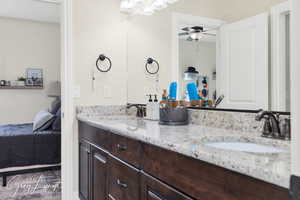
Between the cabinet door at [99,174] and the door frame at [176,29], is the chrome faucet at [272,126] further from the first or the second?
the cabinet door at [99,174]

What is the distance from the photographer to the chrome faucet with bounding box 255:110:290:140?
46.8 inches

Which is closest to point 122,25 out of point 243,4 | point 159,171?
point 243,4

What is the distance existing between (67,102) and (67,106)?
4cm

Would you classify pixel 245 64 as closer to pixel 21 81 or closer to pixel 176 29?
pixel 176 29

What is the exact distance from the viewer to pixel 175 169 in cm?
106

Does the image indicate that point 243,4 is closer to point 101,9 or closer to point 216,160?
point 216,160

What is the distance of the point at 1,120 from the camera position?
16.8 feet

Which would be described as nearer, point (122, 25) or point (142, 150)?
point (142, 150)

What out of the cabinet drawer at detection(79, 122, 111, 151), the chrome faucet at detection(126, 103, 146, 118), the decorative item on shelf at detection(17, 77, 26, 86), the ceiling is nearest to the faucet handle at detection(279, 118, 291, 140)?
the cabinet drawer at detection(79, 122, 111, 151)

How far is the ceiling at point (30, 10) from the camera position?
4395 mm

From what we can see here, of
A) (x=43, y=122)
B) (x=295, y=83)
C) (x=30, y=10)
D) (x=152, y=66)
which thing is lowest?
(x=43, y=122)

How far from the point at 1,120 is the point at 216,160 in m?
5.30

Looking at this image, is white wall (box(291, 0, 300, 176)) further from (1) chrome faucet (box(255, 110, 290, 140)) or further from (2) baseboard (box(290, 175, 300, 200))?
(1) chrome faucet (box(255, 110, 290, 140))

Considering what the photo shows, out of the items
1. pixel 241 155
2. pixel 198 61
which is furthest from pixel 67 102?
pixel 241 155
